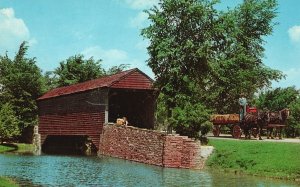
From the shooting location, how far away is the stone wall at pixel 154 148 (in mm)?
26438

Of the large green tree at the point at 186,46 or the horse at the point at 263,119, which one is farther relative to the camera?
the large green tree at the point at 186,46

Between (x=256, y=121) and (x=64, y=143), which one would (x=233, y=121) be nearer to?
(x=256, y=121)

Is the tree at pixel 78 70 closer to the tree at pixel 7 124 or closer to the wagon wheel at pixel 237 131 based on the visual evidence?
the tree at pixel 7 124

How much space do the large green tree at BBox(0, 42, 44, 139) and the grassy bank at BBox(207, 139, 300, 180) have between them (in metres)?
33.1

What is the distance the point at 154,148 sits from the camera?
28.6m

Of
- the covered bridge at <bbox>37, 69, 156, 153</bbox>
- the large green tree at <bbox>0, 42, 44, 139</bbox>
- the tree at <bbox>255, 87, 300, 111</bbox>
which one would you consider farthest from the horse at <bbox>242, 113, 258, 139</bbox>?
the large green tree at <bbox>0, 42, 44, 139</bbox>

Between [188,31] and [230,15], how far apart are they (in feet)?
12.2

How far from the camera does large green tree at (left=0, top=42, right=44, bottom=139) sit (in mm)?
54281

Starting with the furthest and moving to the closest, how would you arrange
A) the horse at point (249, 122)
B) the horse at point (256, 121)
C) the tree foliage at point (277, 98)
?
the tree foliage at point (277, 98), the horse at point (249, 122), the horse at point (256, 121)

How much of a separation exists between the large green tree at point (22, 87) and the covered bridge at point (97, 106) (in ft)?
17.7

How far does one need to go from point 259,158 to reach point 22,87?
3870cm

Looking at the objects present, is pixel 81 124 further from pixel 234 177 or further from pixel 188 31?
pixel 234 177

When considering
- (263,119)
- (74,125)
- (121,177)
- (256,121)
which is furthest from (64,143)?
(121,177)

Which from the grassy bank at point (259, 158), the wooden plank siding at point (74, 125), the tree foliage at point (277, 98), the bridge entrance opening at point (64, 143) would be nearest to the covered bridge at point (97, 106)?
the wooden plank siding at point (74, 125)
